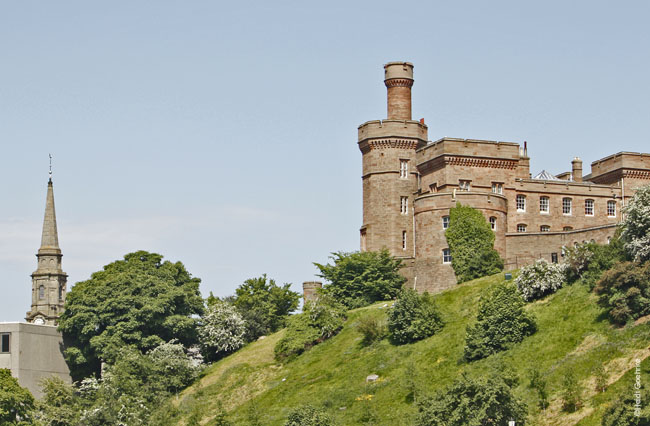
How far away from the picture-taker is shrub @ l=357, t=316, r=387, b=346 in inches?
3014

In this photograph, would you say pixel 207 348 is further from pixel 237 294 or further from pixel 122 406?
pixel 122 406

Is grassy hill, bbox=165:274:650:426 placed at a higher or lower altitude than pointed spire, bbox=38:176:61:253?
lower

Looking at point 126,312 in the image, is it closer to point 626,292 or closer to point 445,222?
point 445,222

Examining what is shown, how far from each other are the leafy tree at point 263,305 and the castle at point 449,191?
29.9 ft

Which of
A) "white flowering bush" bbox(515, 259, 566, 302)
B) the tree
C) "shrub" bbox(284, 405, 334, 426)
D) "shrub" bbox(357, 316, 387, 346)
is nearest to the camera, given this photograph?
"shrub" bbox(284, 405, 334, 426)

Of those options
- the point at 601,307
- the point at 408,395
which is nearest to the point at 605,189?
the point at 601,307

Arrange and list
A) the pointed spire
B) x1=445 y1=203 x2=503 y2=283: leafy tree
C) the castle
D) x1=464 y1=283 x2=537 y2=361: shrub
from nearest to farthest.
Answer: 1. x1=464 y1=283 x2=537 y2=361: shrub
2. x1=445 y1=203 x2=503 y2=283: leafy tree
3. the castle
4. the pointed spire

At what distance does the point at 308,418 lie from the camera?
→ 58094 mm

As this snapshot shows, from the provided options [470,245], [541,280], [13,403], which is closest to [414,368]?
[541,280]

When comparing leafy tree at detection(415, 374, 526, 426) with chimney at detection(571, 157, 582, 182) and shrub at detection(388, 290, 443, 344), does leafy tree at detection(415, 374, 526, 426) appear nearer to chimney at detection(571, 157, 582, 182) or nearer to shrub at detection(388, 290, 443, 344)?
shrub at detection(388, 290, 443, 344)

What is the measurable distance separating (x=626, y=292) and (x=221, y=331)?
34787 mm

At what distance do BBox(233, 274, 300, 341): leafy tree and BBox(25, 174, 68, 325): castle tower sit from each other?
77.8 feet

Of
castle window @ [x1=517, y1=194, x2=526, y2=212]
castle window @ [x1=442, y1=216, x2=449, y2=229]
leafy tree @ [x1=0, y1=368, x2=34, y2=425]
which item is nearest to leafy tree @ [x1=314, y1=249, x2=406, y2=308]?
castle window @ [x1=442, y1=216, x2=449, y2=229]

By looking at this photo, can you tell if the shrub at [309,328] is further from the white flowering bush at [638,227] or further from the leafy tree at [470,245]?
the white flowering bush at [638,227]
